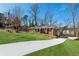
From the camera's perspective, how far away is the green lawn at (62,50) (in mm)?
3535

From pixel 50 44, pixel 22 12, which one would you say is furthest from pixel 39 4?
pixel 50 44

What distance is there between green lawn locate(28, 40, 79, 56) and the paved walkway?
0.05 meters

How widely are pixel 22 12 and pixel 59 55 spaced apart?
61 centimetres

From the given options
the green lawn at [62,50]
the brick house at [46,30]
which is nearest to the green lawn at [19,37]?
the brick house at [46,30]

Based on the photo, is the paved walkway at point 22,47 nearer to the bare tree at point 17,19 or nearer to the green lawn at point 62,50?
the green lawn at point 62,50

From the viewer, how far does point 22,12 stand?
141 inches

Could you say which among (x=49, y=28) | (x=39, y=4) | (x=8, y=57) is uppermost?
(x=39, y=4)

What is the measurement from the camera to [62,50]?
355 centimetres

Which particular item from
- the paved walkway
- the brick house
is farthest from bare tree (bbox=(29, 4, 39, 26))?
the paved walkway

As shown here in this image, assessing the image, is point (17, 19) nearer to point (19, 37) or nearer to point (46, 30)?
point (19, 37)

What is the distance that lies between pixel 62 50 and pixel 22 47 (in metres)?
0.43

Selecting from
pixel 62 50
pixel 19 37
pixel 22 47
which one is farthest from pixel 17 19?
pixel 62 50

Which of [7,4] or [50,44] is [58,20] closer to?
[50,44]

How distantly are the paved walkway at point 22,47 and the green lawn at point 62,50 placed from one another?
0.05 metres
